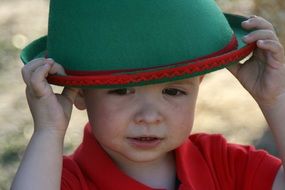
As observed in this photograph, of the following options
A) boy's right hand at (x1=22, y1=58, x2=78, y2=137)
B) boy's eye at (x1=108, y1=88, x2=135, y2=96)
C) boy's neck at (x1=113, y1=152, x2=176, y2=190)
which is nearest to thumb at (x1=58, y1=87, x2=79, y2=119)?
boy's right hand at (x1=22, y1=58, x2=78, y2=137)

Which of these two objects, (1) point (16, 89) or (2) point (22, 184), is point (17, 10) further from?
(2) point (22, 184)

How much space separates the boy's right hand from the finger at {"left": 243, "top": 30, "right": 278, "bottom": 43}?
0.50 metres

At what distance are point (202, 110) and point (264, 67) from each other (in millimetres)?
2038

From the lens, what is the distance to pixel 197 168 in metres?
2.34

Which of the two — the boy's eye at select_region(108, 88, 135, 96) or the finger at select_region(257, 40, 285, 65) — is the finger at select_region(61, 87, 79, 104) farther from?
the finger at select_region(257, 40, 285, 65)

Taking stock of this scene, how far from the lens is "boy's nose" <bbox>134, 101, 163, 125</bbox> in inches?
81.0

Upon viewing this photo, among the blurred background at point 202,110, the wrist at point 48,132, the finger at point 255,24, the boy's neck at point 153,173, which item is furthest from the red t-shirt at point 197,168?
the blurred background at point 202,110

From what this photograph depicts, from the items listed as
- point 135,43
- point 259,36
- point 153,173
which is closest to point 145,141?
point 153,173

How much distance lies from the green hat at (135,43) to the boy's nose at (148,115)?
176mm

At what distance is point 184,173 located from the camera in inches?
90.4

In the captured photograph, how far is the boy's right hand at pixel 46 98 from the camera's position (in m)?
2.01

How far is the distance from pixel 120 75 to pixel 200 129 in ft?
7.37

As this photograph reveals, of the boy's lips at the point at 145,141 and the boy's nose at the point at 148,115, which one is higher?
the boy's nose at the point at 148,115

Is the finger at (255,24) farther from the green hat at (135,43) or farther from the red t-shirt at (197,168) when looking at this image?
the red t-shirt at (197,168)
